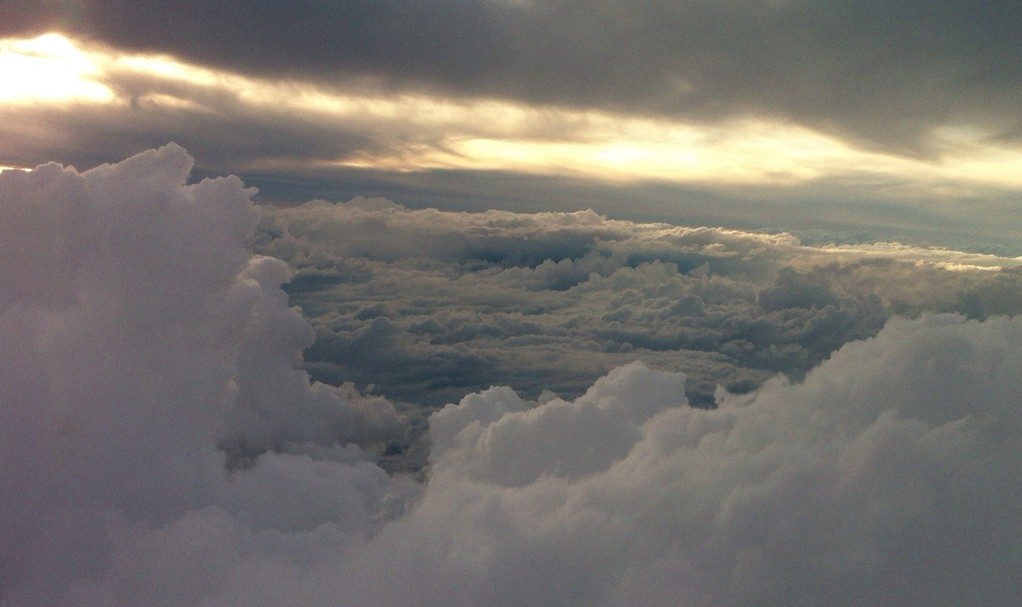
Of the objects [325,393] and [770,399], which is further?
[325,393]

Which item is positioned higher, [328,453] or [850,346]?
[850,346]

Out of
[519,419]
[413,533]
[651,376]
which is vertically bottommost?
[413,533]

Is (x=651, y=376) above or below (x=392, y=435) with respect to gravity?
above

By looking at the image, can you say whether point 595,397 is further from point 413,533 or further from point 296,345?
point 296,345

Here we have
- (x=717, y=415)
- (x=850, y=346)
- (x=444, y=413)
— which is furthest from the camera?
(x=444, y=413)

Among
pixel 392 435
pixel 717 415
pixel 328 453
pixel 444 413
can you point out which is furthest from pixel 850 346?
pixel 392 435

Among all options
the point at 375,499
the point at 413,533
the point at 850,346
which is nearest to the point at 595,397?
the point at 413,533

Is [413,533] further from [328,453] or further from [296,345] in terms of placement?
[328,453]

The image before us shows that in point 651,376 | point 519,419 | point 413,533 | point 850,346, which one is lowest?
point 413,533

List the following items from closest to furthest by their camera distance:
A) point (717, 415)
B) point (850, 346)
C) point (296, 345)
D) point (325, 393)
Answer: point (850, 346) → point (717, 415) → point (296, 345) → point (325, 393)
